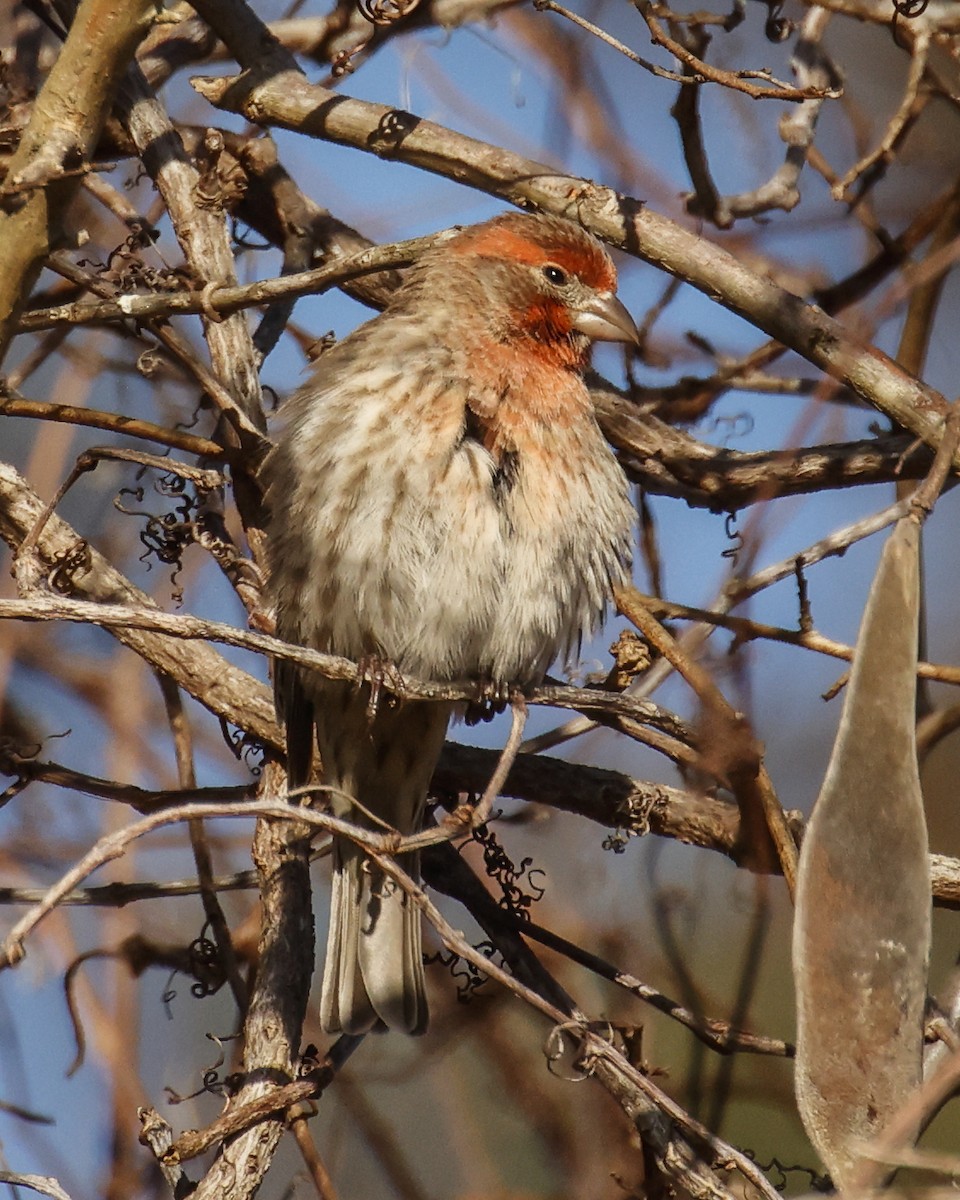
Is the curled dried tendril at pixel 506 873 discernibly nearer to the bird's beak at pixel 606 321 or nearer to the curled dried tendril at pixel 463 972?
the curled dried tendril at pixel 463 972

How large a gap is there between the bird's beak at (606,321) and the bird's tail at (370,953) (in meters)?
1.62

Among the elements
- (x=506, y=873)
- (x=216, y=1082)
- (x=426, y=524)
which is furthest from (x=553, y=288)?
(x=216, y=1082)

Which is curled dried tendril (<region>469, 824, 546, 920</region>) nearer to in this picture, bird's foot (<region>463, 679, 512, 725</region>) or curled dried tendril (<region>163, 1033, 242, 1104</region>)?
bird's foot (<region>463, 679, 512, 725</region>)

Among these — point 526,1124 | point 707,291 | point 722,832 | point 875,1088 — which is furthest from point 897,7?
point 526,1124

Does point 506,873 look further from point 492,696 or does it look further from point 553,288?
point 553,288

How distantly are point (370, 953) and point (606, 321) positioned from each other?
195cm

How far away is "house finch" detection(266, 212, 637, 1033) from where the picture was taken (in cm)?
399

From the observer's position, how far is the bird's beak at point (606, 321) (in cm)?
456

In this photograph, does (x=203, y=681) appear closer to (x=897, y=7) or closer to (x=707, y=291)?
(x=707, y=291)

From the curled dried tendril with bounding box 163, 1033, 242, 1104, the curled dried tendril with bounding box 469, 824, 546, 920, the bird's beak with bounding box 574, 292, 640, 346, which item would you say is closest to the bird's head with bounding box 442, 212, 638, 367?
the bird's beak with bounding box 574, 292, 640, 346

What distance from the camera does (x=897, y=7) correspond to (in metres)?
4.01

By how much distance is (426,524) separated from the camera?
3.94 meters

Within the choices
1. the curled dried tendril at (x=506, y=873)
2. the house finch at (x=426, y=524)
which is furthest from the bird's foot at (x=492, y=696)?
the curled dried tendril at (x=506, y=873)

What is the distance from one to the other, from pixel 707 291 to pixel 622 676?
98 centimetres
